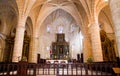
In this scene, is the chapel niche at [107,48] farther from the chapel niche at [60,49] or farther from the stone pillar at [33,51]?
the stone pillar at [33,51]

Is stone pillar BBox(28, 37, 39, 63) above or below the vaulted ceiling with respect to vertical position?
below

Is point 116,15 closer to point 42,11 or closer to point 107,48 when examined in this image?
point 107,48

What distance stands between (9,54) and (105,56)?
15.1m

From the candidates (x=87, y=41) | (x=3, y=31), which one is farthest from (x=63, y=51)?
(x=3, y=31)

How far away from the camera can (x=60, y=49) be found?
858 inches

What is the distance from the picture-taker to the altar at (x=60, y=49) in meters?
21.3

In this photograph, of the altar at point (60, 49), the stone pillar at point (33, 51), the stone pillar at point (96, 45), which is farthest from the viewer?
the altar at point (60, 49)

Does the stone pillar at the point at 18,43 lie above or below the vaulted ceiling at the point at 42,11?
below

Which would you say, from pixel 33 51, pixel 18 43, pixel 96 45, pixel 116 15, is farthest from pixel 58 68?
pixel 33 51

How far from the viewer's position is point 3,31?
1712cm

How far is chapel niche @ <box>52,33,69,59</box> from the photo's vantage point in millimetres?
21362

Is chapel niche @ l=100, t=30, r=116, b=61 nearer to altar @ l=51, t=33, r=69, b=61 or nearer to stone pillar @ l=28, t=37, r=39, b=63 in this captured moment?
altar @ l=51, t=33, r=69, b=61

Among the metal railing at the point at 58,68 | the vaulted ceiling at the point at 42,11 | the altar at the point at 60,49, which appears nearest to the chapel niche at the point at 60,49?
the altar at the point at 60,49

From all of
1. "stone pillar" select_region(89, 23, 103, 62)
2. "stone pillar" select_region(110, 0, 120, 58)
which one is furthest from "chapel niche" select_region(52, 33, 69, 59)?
"stone pillar" select_region(110, 0, 120, 58)
